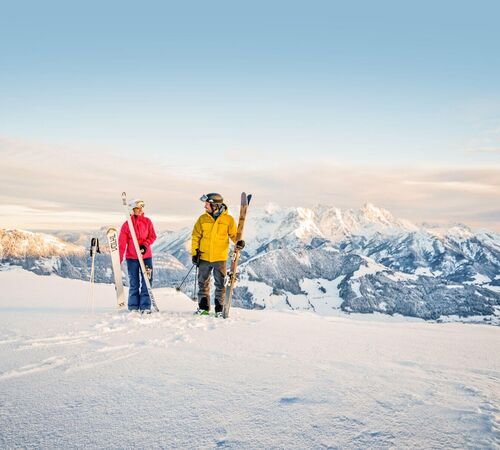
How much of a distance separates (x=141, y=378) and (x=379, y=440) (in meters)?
2.59

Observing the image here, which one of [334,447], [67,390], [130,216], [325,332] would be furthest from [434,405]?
[130,216]

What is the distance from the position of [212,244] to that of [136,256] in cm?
236

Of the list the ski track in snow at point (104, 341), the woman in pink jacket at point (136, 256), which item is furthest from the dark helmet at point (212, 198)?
the ski track in snow at point (104, 341)

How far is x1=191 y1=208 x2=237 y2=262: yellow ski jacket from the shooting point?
425 inches

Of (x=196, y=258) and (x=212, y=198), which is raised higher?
(x=212, y=198)

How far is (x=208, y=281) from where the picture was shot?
1117 cm

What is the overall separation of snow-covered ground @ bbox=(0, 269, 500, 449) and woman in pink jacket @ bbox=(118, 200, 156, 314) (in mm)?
3372

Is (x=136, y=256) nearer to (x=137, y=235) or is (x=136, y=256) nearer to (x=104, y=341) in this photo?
(x=137, y=235)

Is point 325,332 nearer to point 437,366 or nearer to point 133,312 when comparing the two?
point 437,366

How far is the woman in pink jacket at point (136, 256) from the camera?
11219mm

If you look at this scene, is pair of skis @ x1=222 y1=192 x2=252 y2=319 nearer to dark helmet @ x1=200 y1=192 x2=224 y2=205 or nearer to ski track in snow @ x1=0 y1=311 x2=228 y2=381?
dark helmet @ x1=200 y1=192 x2=224 y2=205

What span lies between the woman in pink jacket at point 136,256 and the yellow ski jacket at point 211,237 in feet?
5.22

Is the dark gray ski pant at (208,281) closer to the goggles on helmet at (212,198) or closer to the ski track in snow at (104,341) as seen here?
the ski track in snow at (104,341)

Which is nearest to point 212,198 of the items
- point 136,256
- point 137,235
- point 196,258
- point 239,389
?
point 196,258
